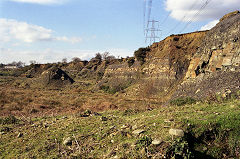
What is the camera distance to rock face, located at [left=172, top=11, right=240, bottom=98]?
42.9ft

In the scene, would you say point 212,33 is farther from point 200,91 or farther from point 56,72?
point 56,72

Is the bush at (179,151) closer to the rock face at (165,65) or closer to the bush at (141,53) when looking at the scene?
the rock face at (165,65)

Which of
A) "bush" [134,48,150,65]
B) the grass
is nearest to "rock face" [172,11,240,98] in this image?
the grass

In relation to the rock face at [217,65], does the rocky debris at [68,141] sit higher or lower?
lower

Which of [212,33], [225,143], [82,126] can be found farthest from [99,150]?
[212,33]

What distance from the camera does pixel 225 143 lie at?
485cm

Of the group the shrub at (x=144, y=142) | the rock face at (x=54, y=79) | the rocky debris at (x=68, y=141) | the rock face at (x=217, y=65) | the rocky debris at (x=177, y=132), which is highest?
the rock face at (x=217, y=65)

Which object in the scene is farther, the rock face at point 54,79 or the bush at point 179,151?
the rock face at point 54,79

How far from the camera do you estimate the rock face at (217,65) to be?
13077mm

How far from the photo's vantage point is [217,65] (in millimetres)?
15719

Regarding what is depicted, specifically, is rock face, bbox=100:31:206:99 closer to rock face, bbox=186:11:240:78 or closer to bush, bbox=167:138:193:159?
rock face, bbox=186:11:240:78

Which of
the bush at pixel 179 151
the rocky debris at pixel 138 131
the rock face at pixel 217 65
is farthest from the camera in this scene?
the rock face at pixel 217 65

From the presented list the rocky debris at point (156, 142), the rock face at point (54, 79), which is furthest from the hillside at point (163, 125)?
the rock face at point (54, 79)

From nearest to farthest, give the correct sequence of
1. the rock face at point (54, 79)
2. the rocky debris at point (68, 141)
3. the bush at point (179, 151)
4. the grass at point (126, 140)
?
the bush at point (179, 151) → the grass at point (126, 140) → the rocky debris at point (68, 141) → the rock face at point (54, 79)
